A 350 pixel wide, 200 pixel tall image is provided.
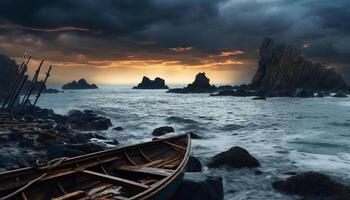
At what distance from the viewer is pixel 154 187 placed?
32.1ft

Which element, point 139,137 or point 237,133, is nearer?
point 139,137

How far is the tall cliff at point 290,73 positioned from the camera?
5561 inches

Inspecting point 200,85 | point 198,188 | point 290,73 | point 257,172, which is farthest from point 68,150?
point 200,85

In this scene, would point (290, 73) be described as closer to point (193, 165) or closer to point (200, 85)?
point (200, 85)

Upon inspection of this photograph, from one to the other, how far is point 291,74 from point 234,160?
130m

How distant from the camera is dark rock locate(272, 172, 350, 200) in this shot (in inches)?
616

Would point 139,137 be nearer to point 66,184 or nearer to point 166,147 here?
point 166,147

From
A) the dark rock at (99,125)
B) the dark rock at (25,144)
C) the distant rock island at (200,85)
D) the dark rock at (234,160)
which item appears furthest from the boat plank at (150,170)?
the distant rock island at (200,85)

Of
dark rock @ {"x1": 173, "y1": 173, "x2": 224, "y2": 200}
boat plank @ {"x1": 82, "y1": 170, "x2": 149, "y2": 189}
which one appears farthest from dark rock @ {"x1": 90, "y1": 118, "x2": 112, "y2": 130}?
boat plank @ {"x1": 82, "y1": 170, "x2": 149, "y2": 189}

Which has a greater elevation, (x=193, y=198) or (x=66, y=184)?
(x=66, y=184)

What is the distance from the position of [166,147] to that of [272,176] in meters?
7.27

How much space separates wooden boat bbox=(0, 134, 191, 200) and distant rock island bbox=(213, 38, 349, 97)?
126 meters

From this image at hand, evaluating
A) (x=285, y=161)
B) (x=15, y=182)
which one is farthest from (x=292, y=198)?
(x=15, y=182)

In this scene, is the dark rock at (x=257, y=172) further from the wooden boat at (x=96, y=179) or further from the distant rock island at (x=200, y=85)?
the distant rock island at (x=200, y=85)
